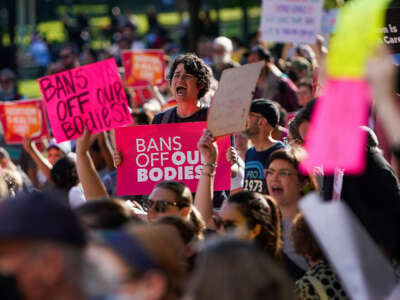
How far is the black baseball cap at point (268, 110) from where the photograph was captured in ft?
26.1

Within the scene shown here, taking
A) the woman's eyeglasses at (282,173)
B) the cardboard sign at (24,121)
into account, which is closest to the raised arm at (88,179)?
the woman's eyeglasses at (282,173)

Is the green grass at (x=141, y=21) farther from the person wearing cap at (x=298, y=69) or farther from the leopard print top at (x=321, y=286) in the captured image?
the leopard print top at (x=321, y=286)

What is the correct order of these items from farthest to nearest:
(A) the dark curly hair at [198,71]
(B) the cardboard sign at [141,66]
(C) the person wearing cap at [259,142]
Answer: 1. (B) the cardboard sign at [141,66]
2. (A) the dark curly hair at [198,71]
3. (C) the person wearing cap at [259,142]

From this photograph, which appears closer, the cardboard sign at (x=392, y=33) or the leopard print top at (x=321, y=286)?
the leopard print top at (x=321, y=286)

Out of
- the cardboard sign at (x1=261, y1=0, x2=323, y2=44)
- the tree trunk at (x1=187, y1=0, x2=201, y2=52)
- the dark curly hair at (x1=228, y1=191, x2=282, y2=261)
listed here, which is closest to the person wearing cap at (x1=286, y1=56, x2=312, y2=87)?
the cardboard sign at (x1=261, y1=0, x2=323, y2=44)

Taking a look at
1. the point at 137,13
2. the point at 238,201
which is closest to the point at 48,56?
the point at 137,13

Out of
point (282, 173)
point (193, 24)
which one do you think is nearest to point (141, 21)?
point (193, 24)

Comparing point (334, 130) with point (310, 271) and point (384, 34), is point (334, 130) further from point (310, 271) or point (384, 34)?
point (384, 34)

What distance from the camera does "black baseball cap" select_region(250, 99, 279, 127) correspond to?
313 inches

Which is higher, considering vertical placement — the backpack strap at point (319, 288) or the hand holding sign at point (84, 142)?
the backpack strap at point (319, 288)

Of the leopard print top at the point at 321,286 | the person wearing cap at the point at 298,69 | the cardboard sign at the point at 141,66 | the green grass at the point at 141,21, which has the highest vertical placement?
the leopard print top at the point at 321,286

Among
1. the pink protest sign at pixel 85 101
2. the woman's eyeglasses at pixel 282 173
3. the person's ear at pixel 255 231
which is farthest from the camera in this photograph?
the pink protest sign at pixel 85 101

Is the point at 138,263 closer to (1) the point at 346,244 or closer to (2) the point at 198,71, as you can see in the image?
(1) the point at 346,244

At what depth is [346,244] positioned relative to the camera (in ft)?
13.1
